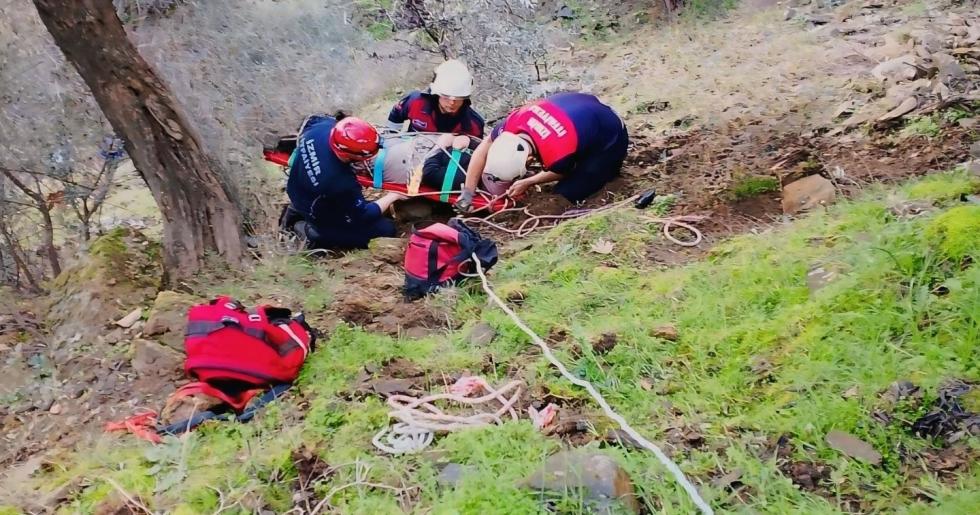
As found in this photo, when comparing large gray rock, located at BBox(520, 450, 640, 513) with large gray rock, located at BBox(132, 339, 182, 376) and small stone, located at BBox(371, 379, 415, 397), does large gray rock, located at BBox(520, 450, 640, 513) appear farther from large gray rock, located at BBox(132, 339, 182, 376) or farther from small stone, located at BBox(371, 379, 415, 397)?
large gray rock, located at BBox(132, 339, 182, 376)

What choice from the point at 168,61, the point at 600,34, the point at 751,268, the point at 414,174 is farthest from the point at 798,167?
the point at 600,34

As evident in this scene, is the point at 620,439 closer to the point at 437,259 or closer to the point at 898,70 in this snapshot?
the point at 437,259

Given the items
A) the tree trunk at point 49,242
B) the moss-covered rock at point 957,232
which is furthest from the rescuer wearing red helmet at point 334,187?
the moss-covered rock at point 957,232

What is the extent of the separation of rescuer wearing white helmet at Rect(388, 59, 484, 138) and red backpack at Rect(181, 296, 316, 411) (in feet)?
9.74

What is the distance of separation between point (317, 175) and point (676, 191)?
2.33m

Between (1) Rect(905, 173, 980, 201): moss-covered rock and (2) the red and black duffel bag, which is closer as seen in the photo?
(2) the red and black duffel bag

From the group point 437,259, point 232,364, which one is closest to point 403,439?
point 232,364

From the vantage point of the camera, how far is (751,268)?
3.18 m

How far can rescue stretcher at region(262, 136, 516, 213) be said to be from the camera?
527cm

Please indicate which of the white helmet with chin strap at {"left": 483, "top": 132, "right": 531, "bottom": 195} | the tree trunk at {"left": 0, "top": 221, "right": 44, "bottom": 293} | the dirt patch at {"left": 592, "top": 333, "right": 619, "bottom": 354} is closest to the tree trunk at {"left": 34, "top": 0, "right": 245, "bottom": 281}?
the tree trunk at {"left": 0, "top": 221, "right": 44, "bottom": 293}

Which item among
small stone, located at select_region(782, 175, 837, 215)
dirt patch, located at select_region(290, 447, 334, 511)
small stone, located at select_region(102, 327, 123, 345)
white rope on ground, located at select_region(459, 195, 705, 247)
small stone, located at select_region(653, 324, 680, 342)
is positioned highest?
small stone, located at select_region(102, 327, 123, 345)

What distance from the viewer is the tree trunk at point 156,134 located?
384 cm

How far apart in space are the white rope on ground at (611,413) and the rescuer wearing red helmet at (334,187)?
145 centimetres

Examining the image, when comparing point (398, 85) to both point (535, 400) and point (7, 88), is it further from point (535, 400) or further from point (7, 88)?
point (535, 400)
